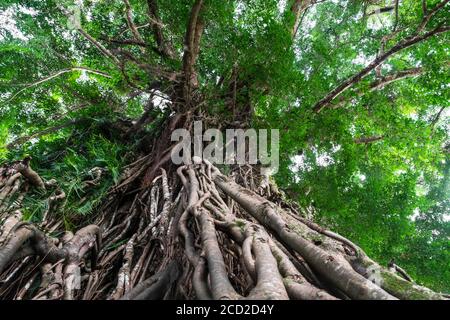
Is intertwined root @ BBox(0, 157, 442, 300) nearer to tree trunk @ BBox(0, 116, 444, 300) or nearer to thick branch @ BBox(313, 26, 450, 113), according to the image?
tree trunk @ BBox(0, 116, 444, 300)

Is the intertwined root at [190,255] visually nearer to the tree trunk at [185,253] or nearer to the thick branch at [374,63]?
the tree trunk at [185,253]

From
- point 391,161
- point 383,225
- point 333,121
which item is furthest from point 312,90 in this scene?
point 391,161

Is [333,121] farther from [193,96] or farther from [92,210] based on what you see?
[92,210]

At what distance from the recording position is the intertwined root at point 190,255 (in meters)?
1.30

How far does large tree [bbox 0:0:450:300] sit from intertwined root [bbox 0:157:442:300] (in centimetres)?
1

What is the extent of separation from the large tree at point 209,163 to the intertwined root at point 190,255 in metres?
0.01

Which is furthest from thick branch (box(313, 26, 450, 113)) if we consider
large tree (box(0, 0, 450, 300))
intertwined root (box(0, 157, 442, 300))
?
intertwined root (box(0, 157, 442, 300))

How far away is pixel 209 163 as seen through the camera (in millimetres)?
3123

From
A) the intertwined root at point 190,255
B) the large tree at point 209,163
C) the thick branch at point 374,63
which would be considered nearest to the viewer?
the intertwined root at point 190,255

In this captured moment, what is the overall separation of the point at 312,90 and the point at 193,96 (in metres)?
1.45

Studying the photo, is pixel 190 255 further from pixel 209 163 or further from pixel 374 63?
pixel 374 63

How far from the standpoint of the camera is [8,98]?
4133 millimetres

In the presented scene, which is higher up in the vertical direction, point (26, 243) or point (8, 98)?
point (8, 98)

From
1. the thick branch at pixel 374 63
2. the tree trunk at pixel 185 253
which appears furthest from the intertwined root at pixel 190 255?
the thick branch at pixel 374 63
